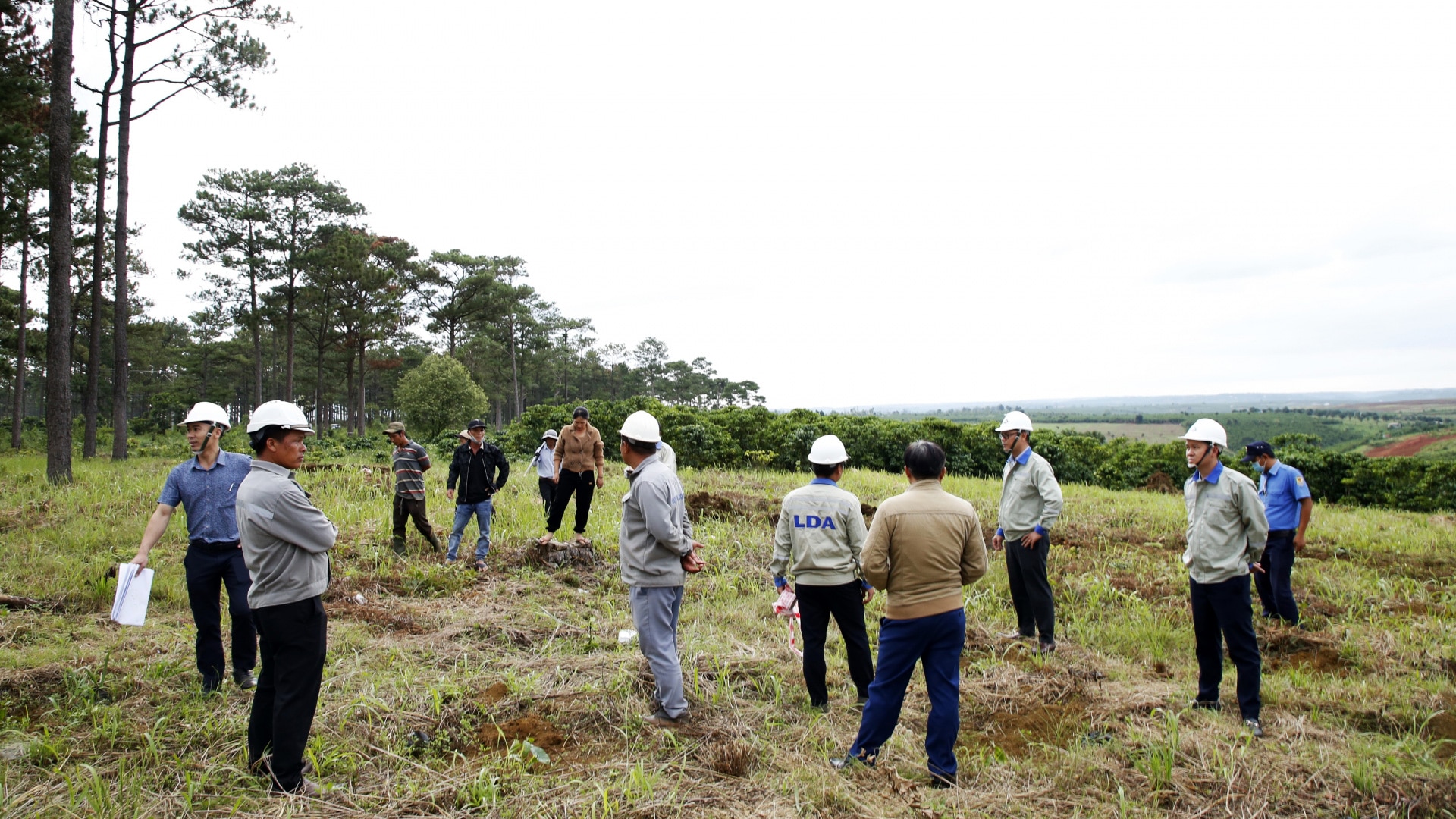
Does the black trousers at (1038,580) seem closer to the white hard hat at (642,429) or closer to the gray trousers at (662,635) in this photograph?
the gray trousers at (662,635)

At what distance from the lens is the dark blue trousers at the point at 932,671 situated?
11.1 ft

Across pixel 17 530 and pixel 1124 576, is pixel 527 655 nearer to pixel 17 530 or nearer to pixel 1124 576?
pixel 1124 576

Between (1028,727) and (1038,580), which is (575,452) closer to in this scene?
(1038,580)

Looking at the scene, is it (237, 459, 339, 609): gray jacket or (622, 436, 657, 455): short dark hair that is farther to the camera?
(622, 436, 657, 455): short dark hair

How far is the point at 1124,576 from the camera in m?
7.61

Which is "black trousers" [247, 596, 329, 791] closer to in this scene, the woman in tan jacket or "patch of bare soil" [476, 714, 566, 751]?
"patch of bare soil" [476, 714, 566, 751]

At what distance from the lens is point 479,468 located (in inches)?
305

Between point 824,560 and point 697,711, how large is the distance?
1220mm

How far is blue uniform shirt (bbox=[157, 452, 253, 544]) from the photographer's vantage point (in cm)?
430

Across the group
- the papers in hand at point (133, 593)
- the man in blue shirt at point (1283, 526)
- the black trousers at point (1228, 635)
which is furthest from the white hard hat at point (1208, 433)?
the papers in hand at point (133, 593)

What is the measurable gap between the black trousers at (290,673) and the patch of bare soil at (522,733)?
0.92m

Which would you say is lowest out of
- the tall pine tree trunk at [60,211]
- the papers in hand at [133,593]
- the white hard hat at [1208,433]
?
the papers in hand at [133,593]

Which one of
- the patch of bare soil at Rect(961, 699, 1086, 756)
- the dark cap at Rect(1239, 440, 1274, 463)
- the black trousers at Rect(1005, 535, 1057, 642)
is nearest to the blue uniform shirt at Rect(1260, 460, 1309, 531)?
the dark cap at Rect(1239, 440, 1274, 463)

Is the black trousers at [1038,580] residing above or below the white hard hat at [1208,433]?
below
